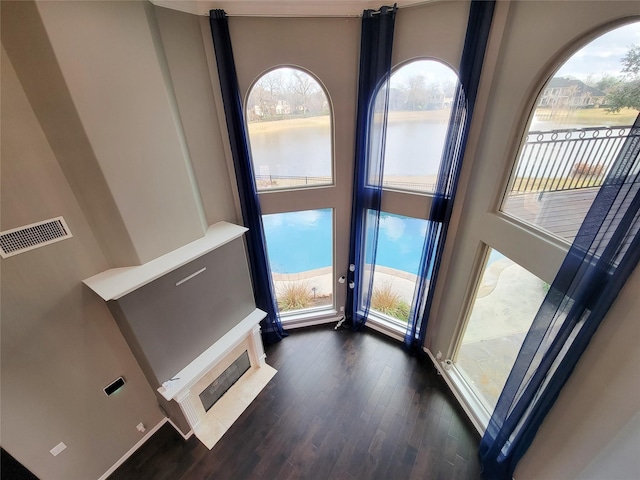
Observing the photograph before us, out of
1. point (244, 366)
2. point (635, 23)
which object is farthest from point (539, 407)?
point (244, 366)

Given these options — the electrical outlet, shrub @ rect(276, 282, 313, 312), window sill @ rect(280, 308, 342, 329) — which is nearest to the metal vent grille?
the electrical outlet

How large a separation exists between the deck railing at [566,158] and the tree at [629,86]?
0.15 metres

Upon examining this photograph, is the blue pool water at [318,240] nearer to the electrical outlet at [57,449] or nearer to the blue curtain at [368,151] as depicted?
the blue curtain at [368,151]

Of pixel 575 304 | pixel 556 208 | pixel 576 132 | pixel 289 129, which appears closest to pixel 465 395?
pixel 575 304

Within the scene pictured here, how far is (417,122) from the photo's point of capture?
2.89 meters

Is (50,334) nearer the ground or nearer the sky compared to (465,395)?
nearer the sky

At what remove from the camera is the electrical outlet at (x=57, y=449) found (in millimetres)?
2173

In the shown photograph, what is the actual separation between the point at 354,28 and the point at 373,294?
3622 millimetres

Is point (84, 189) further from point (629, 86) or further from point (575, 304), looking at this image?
point (629, 86)

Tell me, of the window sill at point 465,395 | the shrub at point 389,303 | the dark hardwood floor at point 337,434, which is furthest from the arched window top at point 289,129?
the window sill at point 465,395

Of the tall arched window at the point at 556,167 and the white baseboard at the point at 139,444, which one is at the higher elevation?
the tall arched window at the point at 556,167

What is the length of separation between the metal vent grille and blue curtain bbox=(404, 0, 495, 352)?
11.7 ft

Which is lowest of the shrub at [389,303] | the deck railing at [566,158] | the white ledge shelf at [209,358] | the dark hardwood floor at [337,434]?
the dark hardwood floor at [337,434]

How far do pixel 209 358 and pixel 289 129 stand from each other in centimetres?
291
